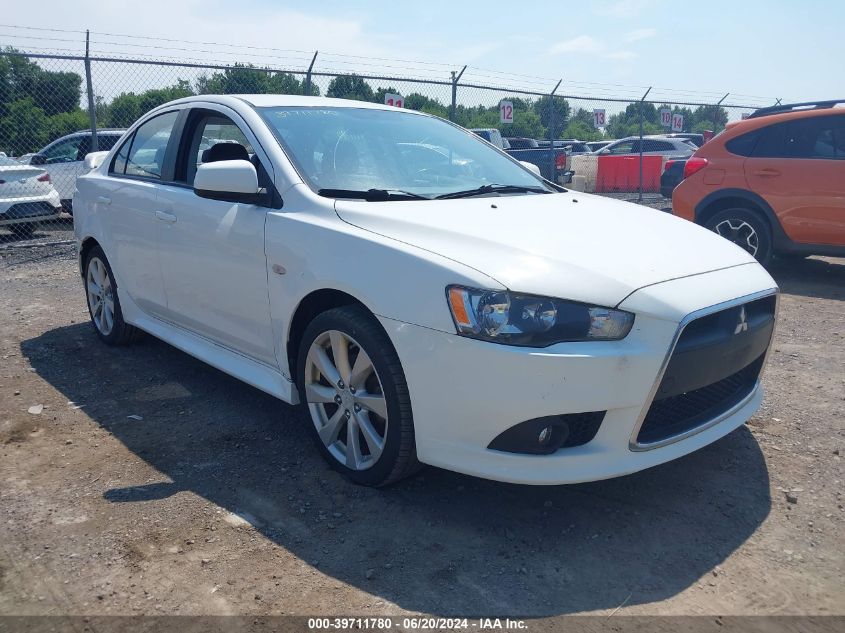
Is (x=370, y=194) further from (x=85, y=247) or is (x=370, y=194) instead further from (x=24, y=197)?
(x=24, y=197)

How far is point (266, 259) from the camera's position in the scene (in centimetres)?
361

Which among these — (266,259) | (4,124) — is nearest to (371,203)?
(266,259)

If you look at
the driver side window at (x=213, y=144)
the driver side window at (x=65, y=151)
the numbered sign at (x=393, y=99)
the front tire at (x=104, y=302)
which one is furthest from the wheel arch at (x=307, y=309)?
the driver side window at (x=65, y=151)

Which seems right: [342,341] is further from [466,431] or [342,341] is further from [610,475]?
[610,475]

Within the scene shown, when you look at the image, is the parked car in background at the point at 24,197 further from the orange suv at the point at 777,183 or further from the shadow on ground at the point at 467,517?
the orange suv at the point at 777,183

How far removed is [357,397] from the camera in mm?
3285

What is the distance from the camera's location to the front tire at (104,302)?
535cm

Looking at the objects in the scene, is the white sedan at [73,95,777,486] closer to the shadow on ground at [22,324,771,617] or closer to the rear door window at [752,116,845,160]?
the shadow on ground at [22,324,771,617]

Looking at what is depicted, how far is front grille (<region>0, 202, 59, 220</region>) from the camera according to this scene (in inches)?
395

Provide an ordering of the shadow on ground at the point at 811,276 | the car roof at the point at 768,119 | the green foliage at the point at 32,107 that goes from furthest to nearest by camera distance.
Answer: the green foliage at the point at 32,107 → the car roof at the point at 768,119 → the shadow on ground at the point at 811,276

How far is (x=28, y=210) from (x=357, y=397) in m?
8.68

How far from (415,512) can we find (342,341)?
30.7 inches

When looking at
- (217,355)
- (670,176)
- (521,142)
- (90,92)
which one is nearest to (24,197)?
(90,92)

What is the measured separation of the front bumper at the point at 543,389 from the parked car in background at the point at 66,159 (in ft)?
33.4
